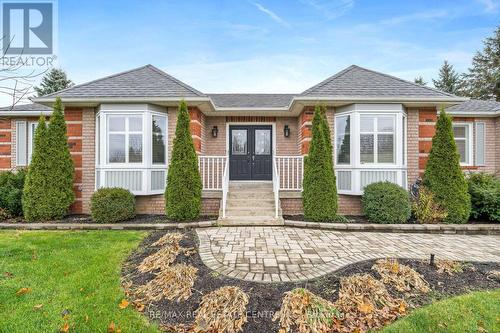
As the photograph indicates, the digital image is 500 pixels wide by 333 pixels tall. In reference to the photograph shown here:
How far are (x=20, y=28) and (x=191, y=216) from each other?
5623mm

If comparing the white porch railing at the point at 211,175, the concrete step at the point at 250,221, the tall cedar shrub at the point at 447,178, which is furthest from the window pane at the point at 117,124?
the tall cedar shrub at the point at 447,178

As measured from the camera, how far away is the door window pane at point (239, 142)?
32.2 ft

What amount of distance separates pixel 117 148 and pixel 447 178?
30.1 feet

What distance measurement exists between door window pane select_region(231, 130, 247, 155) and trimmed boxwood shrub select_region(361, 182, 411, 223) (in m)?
4.99

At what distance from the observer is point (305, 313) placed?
8.20 ft

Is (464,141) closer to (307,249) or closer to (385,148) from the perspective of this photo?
(385,148)

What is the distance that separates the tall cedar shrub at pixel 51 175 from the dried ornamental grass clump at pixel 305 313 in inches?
A: 272

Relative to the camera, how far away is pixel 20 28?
5270mm

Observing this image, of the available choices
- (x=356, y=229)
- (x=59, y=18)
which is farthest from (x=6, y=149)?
(x=356, y=229)

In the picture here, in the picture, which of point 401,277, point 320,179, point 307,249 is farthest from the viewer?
point 320,179

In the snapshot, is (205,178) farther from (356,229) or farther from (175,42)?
(175,42)

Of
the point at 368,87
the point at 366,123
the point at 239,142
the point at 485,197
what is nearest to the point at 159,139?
the point at 239,142

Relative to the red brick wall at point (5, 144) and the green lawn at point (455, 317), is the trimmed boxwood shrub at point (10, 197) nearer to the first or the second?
the red brick wall at point (5, 144)

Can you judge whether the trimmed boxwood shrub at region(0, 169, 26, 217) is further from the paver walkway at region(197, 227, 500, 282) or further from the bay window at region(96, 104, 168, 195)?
the paver walkway at region(197, 227, 500, 282)
